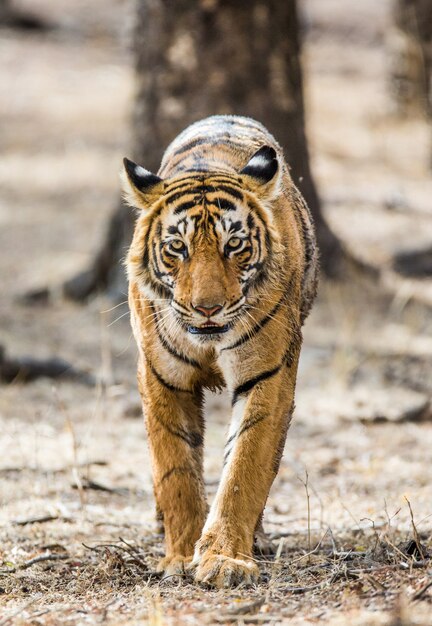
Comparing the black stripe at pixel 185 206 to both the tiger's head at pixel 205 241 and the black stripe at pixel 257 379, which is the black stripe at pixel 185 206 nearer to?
the tiger's head at pixel 205 241

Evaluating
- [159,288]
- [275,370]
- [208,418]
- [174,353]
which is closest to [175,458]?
[174,353]

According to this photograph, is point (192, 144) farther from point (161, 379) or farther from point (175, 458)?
point (175, 458)

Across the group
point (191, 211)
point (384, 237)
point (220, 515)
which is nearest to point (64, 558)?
point (220, 515)

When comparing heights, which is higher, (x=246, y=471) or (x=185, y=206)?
(x=185, y=206)

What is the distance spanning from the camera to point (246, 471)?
423cm

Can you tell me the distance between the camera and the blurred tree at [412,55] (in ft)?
46.9

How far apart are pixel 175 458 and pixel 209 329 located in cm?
61

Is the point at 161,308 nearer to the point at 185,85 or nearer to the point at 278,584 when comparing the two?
the point at 278,584

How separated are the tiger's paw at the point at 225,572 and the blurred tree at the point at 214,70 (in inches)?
207

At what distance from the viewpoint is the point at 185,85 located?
9.01 metres

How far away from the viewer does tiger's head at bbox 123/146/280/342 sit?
163 inches

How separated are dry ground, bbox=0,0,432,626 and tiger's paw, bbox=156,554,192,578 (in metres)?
0.07

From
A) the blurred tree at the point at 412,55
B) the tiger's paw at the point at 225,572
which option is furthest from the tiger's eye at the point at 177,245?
the blurred tree at the point at 412,55

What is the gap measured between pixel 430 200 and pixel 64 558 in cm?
899
